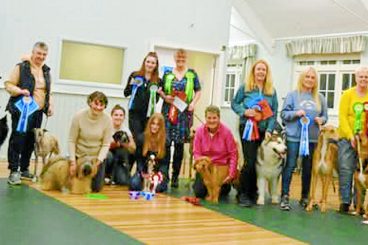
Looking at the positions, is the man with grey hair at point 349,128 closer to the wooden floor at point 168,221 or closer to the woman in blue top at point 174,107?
the wooden floor at point 168,221

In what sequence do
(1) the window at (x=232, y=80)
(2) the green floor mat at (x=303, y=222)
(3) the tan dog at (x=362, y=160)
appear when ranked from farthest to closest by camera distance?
(1) the window at (x=232, y=80), (3) the tan dog at (x=362, y=160), (2) the green floor mat at (x=303, y=222)

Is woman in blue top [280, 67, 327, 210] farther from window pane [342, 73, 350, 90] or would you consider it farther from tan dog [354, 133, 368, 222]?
window pane [342, 73, 350, 90]

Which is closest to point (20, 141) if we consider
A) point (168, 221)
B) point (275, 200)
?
point (168, 221)

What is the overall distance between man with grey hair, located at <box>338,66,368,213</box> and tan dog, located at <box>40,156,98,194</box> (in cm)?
204

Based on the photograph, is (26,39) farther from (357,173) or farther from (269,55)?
(269,55)

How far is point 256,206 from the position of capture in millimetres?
4207

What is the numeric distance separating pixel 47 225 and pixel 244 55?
8422 millimetres

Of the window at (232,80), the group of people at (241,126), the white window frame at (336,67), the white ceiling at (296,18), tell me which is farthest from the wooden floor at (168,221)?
the window at (232,80)


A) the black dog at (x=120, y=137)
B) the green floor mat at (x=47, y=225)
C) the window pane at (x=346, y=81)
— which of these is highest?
the window pane at (x=346, y=81)

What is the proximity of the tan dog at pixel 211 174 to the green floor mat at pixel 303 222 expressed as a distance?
110 mm

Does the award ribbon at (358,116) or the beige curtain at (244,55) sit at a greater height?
the beige curtain at (244,55)

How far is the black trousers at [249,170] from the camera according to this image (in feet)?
13.9

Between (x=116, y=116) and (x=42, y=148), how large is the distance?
760mm

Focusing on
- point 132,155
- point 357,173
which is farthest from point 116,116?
point 357,173
